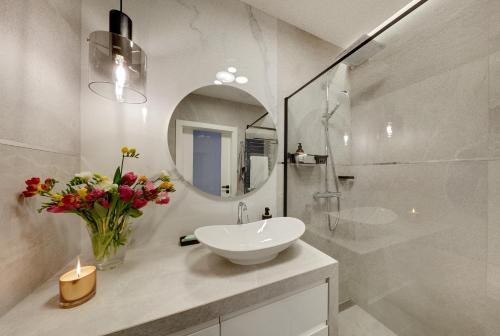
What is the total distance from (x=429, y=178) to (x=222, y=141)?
50.2 inches

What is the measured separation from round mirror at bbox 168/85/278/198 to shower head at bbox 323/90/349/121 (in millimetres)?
539

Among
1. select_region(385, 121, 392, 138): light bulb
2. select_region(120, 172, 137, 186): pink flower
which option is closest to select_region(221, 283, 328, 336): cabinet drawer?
select_region(120, 172, 137, 186): pink flower

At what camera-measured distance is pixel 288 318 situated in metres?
0.70

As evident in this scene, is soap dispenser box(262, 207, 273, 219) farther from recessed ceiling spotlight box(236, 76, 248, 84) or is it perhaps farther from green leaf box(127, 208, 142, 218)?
recessed ceiling spotlight box(236, 76, 248, 84)

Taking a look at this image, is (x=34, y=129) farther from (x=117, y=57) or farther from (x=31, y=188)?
(x=117, y=57)

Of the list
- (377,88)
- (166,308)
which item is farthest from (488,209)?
(166,308)

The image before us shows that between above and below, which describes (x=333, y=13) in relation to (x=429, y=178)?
above

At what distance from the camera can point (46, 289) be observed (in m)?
0.63

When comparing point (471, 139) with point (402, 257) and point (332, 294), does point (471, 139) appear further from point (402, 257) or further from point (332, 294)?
point (332, 294)

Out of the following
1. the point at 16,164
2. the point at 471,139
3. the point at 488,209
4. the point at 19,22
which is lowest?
the point at 488,209

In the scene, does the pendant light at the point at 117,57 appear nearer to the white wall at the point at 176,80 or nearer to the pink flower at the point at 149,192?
the white wall at the point at 176,80

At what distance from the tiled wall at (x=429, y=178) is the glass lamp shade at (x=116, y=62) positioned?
1241 millimetres

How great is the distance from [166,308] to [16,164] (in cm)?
69

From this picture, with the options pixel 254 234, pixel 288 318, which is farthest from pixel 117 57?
pixel 288 318
